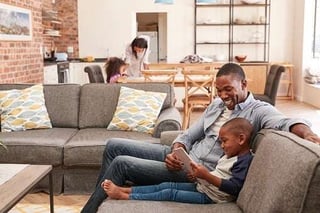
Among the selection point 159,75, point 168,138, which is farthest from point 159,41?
point 168,138

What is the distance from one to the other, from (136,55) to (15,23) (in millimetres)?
1759

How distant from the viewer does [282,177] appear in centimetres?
153

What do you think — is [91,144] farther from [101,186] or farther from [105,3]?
[105,3]

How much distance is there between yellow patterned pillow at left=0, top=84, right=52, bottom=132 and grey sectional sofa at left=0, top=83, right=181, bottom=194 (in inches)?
3.7

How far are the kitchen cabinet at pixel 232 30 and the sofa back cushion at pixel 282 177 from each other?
24.1ft

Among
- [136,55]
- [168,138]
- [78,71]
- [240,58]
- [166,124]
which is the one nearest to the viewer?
[168,138]

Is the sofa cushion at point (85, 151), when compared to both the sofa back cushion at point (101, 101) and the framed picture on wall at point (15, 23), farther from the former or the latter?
the framed picture on wall at point (15, 23)

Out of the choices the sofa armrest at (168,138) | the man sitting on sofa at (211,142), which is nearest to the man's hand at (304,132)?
the man sitting on sofa at (211,142)

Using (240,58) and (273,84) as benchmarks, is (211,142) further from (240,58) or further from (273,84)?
(240,58)

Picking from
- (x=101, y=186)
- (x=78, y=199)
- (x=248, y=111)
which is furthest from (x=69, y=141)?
(x=248, y=111)

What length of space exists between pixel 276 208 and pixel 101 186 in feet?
3.57

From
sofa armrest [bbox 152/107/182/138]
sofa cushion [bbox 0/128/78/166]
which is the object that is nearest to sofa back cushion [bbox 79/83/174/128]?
sofa armrest [bbox 152/107/182/138]

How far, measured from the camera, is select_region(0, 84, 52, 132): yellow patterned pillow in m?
3.60

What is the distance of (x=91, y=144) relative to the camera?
320 centimetres
